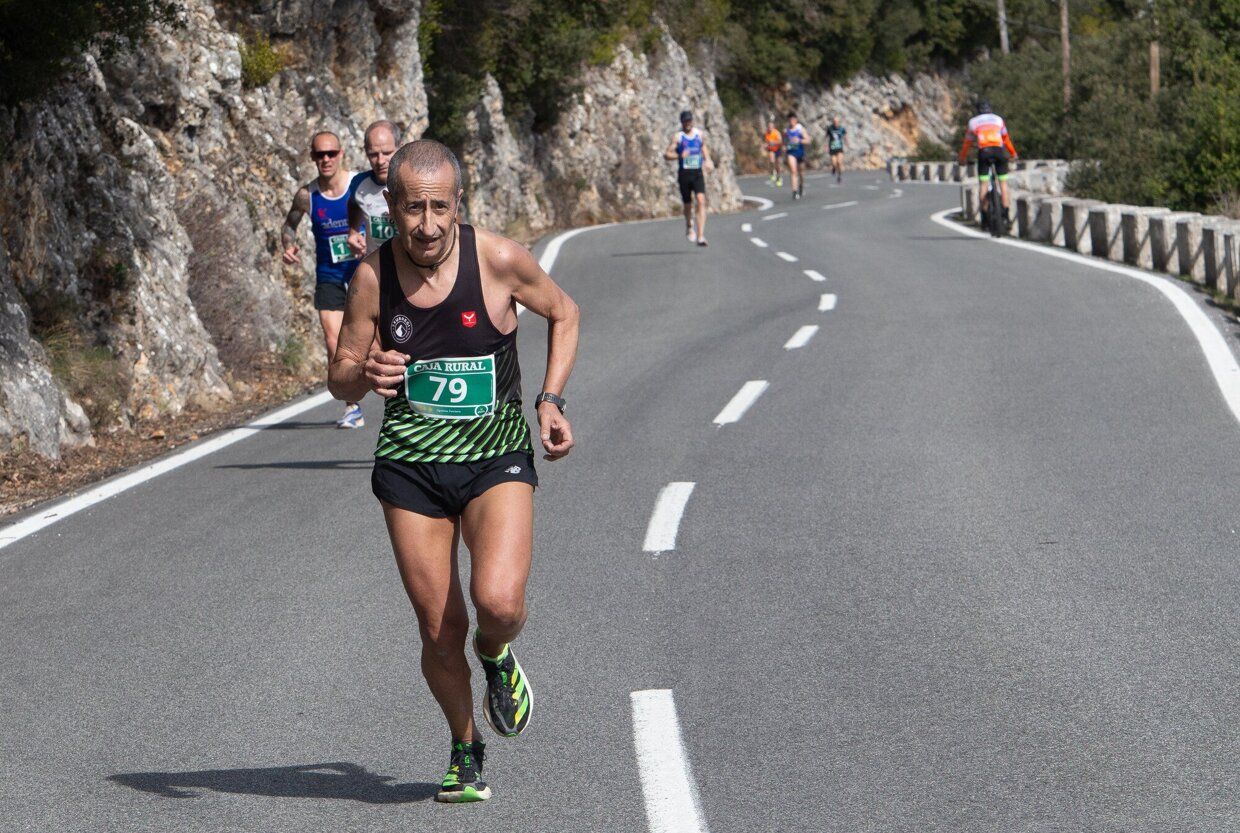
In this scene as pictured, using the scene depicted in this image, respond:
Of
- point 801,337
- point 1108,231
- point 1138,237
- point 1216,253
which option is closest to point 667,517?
point 801,337

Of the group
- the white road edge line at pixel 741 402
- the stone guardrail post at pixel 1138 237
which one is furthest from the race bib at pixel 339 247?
the stone guardrail post at pixel 1138 237

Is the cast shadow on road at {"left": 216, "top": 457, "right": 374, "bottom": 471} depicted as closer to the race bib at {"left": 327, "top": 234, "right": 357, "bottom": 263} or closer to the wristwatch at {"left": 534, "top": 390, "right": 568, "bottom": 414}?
the race bib at {"left": 327, "top": 234, "right": 357, "bottom": 263}

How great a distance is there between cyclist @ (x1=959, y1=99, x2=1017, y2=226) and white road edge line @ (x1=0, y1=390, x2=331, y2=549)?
44.6 ft

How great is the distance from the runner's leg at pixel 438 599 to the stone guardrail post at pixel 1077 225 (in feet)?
62.5

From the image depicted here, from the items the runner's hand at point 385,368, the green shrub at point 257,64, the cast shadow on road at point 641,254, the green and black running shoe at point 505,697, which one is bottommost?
the cast shadow on road at point 641,254

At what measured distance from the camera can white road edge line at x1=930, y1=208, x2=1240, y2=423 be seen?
470 inches

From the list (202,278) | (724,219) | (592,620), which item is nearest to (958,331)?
(202,278)

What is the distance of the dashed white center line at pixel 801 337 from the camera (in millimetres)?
15260

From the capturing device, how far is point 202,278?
52.2 ft

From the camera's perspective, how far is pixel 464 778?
4941 mm

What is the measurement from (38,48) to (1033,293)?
33.5ft

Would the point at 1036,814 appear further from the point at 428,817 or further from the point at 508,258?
the point at 508,258

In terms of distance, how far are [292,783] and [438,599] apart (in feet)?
2.78

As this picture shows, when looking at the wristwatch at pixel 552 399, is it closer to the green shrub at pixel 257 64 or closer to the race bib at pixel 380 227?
the race bib at pixel 380 227
